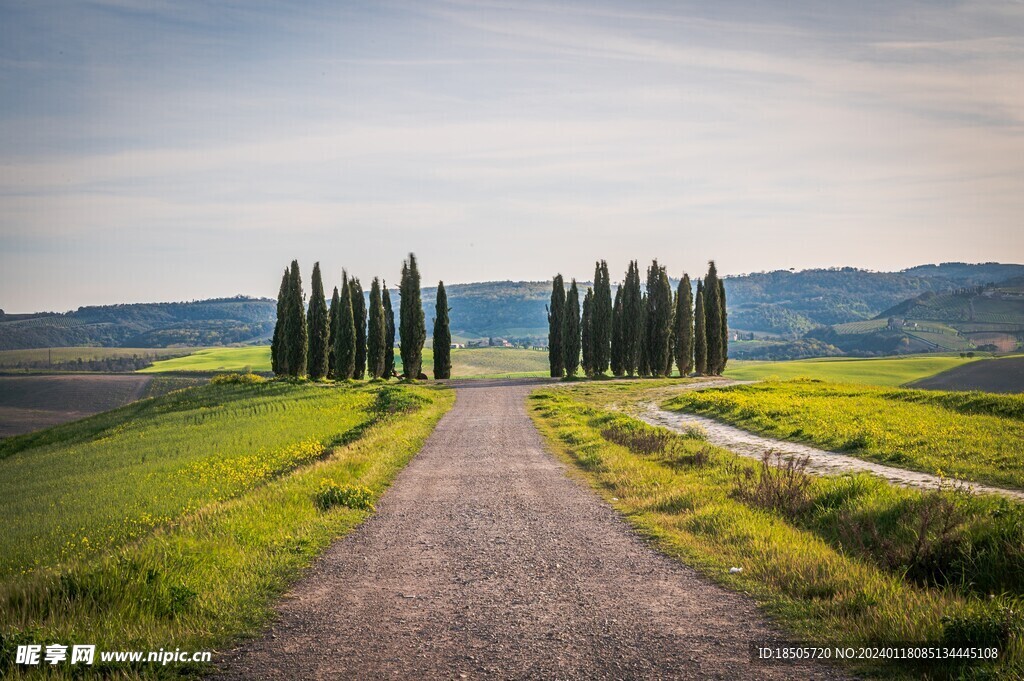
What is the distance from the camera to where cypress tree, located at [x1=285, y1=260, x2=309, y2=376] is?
2662 inches

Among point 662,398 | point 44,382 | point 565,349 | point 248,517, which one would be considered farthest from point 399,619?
point 44,382

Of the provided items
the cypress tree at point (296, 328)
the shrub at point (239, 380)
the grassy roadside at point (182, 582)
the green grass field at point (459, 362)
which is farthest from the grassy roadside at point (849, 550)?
the green grass field at point (459, 362)

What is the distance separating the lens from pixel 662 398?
4738cm

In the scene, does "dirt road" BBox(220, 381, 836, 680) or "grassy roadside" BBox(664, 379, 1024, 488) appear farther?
"grassy roadside" BBox(664, 379, 1024, 488)

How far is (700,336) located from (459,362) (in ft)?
304

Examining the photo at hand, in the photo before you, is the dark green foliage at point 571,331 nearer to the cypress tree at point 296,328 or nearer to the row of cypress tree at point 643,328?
the row of cypress tree at point 643,328

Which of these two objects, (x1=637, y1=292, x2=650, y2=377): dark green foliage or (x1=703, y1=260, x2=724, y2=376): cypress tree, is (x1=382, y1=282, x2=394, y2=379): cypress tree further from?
(x1=703, y1=260, x2=724, y2=376): cypress tree

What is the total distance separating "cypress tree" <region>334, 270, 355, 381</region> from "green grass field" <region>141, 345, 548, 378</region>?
67.7m

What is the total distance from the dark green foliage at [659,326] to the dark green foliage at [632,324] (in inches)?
44.4

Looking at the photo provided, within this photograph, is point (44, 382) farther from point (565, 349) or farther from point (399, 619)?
point (399, 619)

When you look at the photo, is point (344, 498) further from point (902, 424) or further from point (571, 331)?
point (571, 331)

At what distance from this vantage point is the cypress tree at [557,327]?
7869cm

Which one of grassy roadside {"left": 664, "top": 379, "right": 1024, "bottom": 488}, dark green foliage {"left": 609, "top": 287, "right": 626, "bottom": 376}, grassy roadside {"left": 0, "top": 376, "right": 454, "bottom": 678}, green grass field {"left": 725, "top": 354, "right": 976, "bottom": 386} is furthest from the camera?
green grass field {"left": 725, "top": 354, "right": 976, "bottom": 386}

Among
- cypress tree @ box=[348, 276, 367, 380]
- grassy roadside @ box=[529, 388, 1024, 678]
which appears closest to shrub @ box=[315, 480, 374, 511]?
grassy roadside @ box=[529, 388, 1024, 678]
